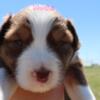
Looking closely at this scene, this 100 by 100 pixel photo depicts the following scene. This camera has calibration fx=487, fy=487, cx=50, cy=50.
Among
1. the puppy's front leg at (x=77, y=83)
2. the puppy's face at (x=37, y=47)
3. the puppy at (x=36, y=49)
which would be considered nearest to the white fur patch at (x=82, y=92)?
the puppy's front leg at (x=77, y=83)

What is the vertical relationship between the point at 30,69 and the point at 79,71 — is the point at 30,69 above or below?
above

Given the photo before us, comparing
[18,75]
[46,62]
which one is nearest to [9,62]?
[18,75]

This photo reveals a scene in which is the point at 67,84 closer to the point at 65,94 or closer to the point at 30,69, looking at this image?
the point at 65,94

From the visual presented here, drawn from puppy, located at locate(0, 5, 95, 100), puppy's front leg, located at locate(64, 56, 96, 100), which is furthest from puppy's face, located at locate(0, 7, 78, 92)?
puppy's front leg, located at locate(64, 56, 96, 100)

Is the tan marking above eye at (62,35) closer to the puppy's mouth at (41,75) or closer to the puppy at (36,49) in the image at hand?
the puppy at (36,49)

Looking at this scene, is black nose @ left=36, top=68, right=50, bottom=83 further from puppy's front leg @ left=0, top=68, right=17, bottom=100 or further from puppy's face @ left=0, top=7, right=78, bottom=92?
puppy's front leg @ left=0, top=68, right=17, bottom=100

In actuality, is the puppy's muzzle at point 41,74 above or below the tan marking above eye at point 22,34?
below

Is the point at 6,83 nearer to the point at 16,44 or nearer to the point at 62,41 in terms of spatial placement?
the point at 16,44

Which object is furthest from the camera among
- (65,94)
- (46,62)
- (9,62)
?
(65,94)

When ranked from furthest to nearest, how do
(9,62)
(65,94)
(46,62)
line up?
(65,94) < (9,62) < (46,62)
